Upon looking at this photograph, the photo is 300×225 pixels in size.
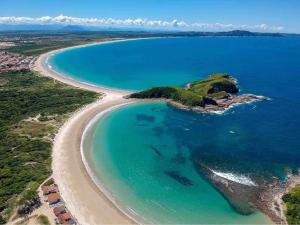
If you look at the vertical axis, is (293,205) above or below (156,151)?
above

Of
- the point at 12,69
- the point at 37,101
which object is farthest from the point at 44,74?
the point at 37,101

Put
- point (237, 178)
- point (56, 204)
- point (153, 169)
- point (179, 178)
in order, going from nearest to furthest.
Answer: point (56, 204) < point (237, 178) < point (179, 178) < point (153, 169)

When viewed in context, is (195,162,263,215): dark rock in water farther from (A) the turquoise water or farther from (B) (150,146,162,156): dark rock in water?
(B) (150,146,162,156): dark rock in water

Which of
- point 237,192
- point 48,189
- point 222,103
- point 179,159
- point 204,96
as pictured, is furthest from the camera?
point 204,96

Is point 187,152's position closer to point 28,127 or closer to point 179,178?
point 179,178

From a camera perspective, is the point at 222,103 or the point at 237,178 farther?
the point at 222,103

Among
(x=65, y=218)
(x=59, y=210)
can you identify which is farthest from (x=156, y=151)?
(x=65, y=218)

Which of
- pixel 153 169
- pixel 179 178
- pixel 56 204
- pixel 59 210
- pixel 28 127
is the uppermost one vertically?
pixel 28 127
